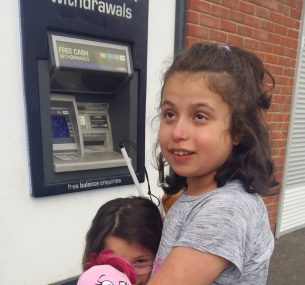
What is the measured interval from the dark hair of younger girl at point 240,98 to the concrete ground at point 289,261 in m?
2.75

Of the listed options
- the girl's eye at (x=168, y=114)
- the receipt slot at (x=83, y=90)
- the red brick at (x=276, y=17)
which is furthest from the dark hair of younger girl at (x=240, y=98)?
the red brick at (x=276, y=17)

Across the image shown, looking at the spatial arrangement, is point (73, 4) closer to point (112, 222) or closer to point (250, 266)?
point (112, 222)

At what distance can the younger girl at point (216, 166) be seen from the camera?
0.94m

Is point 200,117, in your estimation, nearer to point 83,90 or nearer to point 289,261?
point 83,90

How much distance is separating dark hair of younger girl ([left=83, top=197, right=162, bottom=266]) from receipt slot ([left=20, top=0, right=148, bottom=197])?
860 mm

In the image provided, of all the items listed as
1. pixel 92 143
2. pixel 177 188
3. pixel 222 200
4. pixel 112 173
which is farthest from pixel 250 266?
pixel 92 143

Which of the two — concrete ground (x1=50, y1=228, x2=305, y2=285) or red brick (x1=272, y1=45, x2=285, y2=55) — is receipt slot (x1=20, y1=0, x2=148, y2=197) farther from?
concrete ground (x1=50, y1=228, x2=305, y2=285)

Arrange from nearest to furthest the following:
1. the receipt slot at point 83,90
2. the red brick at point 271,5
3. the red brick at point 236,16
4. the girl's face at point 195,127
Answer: the girl's face at point 195,127, the receipt slot at point 83,90, the red brick at point 236,16, the red brick at point 271,5

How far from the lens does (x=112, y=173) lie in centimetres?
262

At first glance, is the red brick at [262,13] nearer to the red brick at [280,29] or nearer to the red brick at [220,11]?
the red brick at [280,29]

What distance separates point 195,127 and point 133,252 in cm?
65

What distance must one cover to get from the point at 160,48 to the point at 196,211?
6.39 ft

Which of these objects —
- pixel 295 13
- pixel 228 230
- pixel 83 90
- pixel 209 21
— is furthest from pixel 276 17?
pixel 228 230

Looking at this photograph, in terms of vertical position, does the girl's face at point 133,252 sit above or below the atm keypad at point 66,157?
below
